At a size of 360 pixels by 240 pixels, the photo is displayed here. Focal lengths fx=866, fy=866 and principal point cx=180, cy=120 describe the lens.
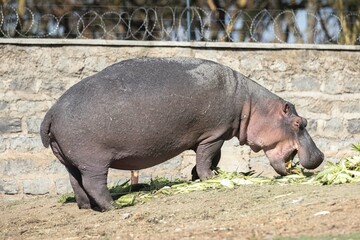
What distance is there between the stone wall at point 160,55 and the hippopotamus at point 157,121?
8.99ft

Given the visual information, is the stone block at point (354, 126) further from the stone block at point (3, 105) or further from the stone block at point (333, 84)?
the stone block at point (3, 105)

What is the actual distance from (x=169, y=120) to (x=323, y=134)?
4.48 meters

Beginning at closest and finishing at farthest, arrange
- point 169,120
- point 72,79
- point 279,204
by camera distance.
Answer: point 279,204
point 169,120
point 72,79

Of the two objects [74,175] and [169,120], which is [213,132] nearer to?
[169,120]

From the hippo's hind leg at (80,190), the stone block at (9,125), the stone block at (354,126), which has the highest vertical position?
the hippo's hind leg at (80,190)

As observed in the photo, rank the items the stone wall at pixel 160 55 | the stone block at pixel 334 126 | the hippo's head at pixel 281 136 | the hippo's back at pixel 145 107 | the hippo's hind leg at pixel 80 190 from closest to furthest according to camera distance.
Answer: the hippo's back at pixel 145 107
the hippo's hind leg at pixel 80 190
the hippo's head at pixel 281 136
the stone wall at pixel 160 55
the stone block at pixel 334 126

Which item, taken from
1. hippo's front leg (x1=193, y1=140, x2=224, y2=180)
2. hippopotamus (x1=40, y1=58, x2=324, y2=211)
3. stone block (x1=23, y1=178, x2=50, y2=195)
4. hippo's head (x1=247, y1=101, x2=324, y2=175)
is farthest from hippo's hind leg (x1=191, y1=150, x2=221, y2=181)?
stone block (x1=23, y1=178, x2=50, y2=195)

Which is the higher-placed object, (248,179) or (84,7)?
(84,7)

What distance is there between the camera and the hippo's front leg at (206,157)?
8.84m

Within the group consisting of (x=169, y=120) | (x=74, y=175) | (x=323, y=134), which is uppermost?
(x=169, y=120)

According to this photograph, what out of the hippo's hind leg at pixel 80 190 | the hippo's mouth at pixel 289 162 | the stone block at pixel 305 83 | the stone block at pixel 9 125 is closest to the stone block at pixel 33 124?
the stone block at pixel 9 125

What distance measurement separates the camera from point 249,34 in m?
13.0

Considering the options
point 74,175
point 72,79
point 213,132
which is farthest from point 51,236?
point 72,79

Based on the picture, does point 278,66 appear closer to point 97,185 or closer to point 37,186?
point 37,186
